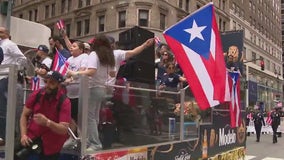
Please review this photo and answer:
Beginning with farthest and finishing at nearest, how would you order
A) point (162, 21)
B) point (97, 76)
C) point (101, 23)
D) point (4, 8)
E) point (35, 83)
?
point (101, 23)
point (162, 21)
point (4, 8)
point (35, 83)
point (97, 76)

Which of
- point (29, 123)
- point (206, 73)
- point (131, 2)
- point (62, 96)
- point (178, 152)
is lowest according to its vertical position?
point (178, 152)

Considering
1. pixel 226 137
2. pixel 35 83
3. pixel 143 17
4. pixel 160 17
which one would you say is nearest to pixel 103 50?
pixel 35 83

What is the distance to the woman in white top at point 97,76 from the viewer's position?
4.52 metres

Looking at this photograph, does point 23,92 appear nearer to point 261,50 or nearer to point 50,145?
point 50,145

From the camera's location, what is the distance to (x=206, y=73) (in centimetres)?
640

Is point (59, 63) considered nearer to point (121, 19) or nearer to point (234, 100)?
point (234, 100)

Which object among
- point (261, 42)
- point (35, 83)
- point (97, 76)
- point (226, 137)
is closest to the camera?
point (97, 76)

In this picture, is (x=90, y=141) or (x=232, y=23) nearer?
(x=90, y=141)

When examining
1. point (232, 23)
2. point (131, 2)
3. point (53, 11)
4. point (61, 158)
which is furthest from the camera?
point (232, 23)

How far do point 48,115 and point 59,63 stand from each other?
8.26 ft

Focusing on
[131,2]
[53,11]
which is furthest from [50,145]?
[53,11]

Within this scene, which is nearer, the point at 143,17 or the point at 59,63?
the point at 59,63

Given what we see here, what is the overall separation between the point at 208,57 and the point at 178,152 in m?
1.48

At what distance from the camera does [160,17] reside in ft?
142
